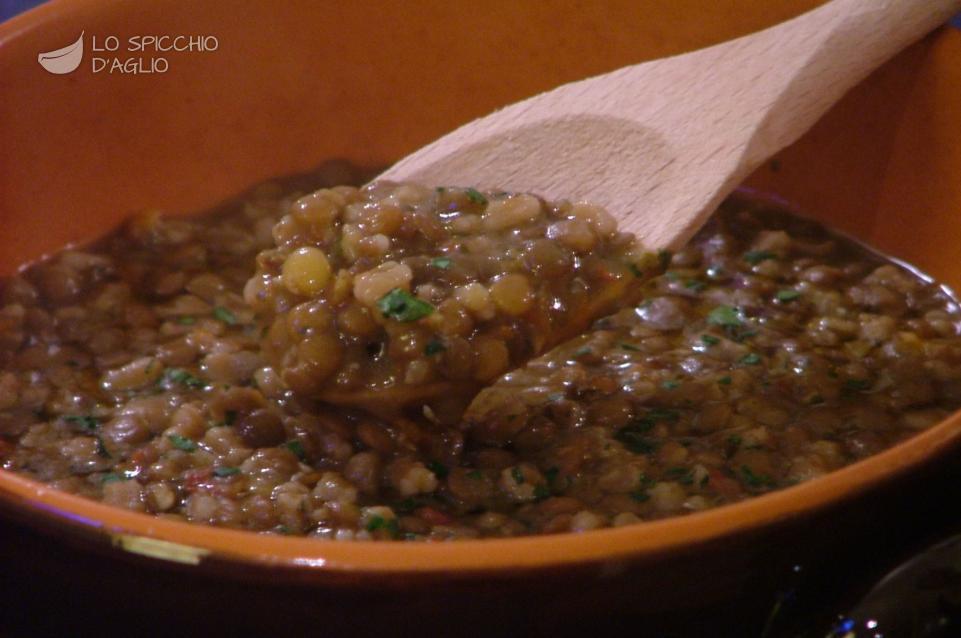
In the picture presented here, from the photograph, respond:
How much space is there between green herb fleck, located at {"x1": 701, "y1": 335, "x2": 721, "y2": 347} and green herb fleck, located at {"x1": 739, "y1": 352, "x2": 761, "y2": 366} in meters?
0.08

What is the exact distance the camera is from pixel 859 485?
54.9 inches

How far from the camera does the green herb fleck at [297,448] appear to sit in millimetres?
2238

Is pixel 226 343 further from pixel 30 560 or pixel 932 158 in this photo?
pixel 932 158

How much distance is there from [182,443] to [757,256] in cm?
153

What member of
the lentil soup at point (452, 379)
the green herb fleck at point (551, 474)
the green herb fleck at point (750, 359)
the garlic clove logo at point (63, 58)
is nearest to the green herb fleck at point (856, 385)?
the lentil soup at point (452, 379)

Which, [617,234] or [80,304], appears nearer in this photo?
[617,234]

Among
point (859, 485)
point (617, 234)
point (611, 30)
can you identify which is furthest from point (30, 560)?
point (611, 30)

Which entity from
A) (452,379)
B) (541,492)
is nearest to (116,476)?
(452,379)

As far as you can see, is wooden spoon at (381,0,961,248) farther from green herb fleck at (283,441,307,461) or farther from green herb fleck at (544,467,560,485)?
green herb fleck at (283,441,307,461)

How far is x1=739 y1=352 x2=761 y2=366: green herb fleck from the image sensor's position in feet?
8.20

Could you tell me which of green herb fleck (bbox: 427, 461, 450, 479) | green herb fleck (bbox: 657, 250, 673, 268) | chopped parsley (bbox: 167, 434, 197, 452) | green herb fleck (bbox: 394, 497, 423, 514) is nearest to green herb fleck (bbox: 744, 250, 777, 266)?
green herb fleck (bbox: 657, 250, 673, 268)

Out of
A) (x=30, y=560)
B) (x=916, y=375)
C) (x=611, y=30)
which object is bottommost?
(x=916, y=375)

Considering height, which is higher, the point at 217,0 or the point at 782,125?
the point at 217,0

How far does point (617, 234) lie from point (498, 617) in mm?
1161
